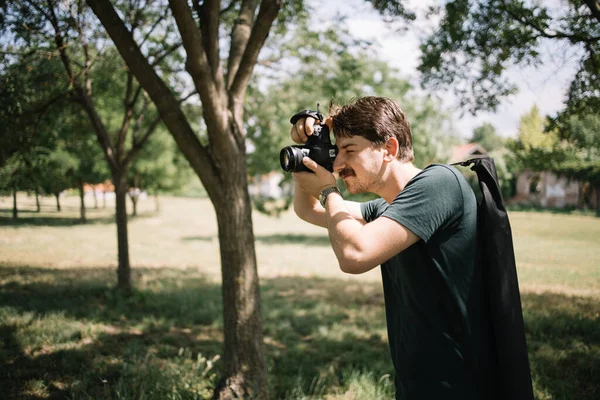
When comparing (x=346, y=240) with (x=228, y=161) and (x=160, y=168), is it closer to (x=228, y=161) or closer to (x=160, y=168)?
(x=228, y=161)

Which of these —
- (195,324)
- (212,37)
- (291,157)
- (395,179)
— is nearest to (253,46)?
(212,37)

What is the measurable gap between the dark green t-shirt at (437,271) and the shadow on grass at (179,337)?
2.62 meters

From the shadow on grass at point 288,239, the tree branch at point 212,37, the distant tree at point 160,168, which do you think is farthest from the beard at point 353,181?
the distant tree at point 160,168

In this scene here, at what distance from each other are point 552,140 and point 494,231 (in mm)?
4624

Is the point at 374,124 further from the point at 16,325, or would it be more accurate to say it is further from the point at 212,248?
the point at 212,248

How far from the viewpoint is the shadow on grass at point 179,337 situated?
4.00 meters

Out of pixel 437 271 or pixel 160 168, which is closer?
pixel 437 271

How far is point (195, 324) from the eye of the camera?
6.76 metres

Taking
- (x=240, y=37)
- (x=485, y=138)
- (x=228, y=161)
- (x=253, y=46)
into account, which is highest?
(x=485, y=138)

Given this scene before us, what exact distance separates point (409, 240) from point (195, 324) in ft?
19.9

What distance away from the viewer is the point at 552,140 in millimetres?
5301

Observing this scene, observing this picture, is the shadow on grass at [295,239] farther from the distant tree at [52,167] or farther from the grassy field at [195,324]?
the distant tree at [52,167]


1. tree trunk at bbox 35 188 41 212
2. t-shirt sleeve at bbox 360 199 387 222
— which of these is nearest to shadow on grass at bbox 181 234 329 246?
tree trunk at bbox 35 188 41 212

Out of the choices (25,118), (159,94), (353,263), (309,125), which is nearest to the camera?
(353,263)
